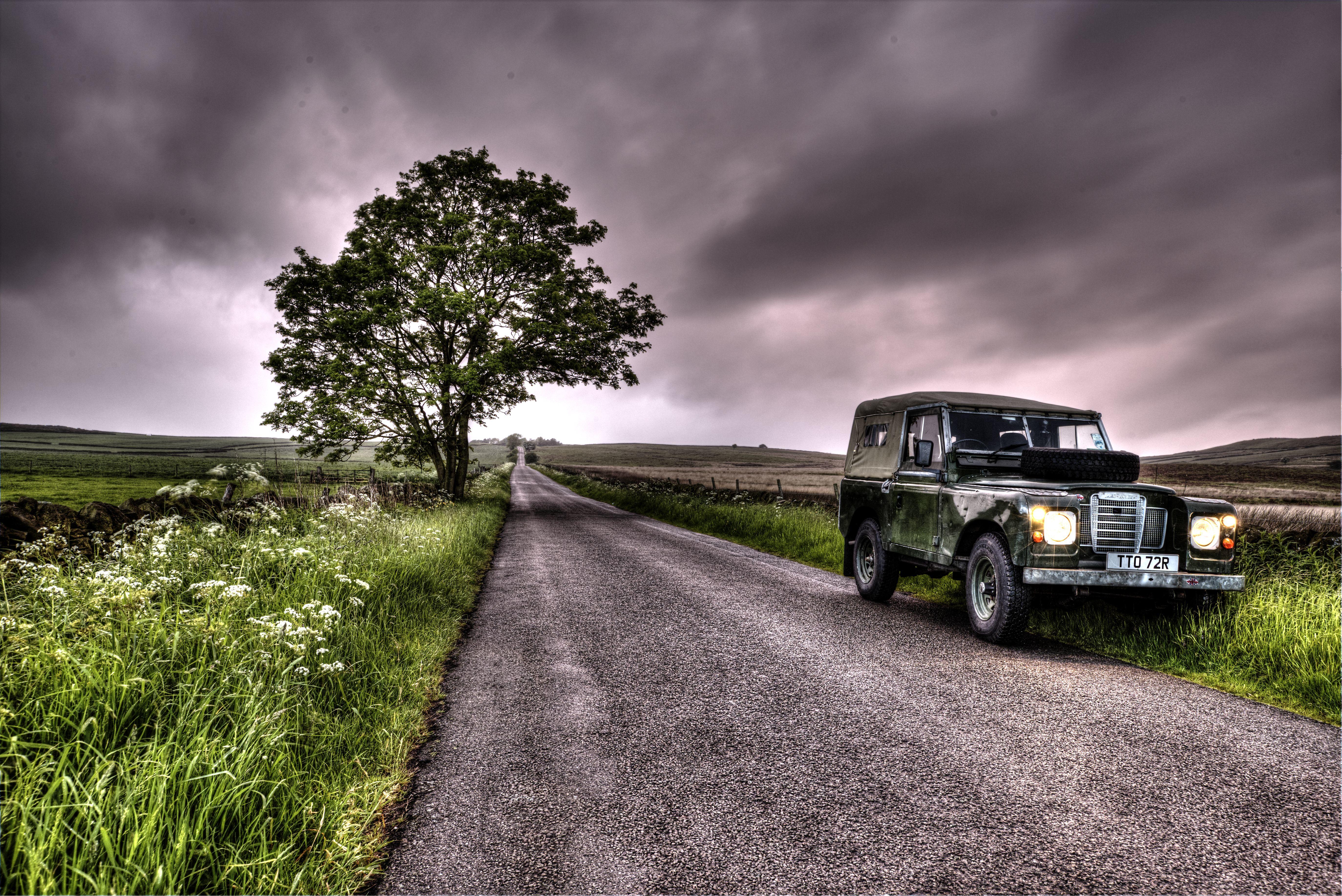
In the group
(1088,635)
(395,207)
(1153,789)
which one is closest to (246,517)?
(1153,789)

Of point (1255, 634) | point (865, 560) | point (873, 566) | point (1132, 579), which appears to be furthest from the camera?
point (865, 560)

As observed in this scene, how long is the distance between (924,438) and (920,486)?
776 mm

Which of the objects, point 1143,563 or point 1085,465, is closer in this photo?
point 1143,563

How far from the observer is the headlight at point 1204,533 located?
5.06 meters

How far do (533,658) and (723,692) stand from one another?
5.97 ft

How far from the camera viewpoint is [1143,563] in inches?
196

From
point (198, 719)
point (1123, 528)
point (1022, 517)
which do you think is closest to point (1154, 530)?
point (1123, 528)

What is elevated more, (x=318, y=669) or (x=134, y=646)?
(x=134, y=646)

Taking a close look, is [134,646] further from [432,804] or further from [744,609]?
[744,609]

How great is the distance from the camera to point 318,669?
3.85 metres

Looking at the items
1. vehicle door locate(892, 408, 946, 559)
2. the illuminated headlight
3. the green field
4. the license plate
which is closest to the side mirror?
vehicle door locate(892, 408, 946, 559)

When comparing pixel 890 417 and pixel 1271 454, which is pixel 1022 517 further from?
pixel 1271 454

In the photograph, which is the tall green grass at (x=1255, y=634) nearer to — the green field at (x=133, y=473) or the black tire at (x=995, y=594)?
the black tire at (x=995, y=594)

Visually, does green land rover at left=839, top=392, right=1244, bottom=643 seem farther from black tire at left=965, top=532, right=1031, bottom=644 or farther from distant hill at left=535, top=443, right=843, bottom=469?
distant hill at left=535, top=443, right=843, bottom=469
